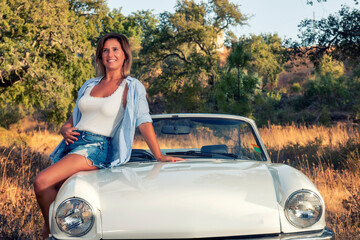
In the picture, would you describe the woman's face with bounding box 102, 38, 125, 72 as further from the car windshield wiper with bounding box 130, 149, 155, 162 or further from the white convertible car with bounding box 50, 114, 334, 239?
the white convertible car with bounding box 50, 114, 334, 239

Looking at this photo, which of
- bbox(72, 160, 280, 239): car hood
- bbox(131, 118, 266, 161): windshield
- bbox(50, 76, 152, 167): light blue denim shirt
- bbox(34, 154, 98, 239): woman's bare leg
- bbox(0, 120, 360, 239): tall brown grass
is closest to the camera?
bbox(72, 160, 280, 239): car hood

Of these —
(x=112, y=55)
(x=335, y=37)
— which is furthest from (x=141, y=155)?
(x=335, y=37)

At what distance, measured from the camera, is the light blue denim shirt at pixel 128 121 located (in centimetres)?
336

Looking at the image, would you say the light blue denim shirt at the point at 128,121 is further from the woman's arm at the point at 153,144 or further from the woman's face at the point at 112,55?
the woman's face at the point at 112,55

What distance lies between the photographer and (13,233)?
437cm

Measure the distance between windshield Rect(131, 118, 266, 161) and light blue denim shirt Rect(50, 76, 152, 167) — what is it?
0.59 metres

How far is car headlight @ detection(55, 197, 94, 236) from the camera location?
2.53 metres

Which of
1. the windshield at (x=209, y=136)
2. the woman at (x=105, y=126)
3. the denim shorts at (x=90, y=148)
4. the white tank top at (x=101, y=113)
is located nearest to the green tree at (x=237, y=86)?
the windshield at (x=209, y=136)

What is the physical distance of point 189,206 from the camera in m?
2.53

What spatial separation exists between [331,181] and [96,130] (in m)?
5.06

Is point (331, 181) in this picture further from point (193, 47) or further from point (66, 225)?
point (193, 47)

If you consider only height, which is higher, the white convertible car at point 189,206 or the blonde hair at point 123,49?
the blonde hair at point 123,49

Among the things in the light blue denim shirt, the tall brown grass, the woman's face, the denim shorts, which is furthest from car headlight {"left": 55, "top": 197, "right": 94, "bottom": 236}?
the tall brown grass

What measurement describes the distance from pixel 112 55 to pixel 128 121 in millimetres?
657
